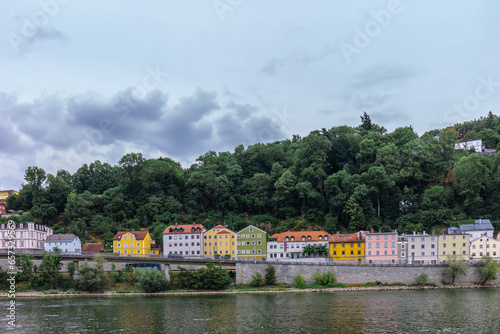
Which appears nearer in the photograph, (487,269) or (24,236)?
(487,269)

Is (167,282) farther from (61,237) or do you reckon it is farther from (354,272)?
(61,237)

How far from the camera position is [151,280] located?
64.1 meters

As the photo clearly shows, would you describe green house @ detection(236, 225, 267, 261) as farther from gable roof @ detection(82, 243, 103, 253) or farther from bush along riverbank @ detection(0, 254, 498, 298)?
gable roof @ detection(82, 243, 103, 253)

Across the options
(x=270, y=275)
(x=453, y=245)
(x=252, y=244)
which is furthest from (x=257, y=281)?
(x=453, y=245)

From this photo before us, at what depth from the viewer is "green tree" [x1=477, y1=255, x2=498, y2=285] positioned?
6512 centimetres

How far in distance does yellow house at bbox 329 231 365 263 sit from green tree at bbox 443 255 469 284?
40.0 feet

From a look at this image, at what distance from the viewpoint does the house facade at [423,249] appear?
73.6m

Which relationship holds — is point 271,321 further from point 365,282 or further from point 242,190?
point 242,190

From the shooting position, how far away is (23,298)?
6206cm

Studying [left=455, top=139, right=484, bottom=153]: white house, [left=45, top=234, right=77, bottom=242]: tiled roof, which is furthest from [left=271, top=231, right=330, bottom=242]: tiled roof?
[left=455, top=139, right=484, bottom=153]: white house

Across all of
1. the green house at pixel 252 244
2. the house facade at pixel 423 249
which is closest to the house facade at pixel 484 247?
the house facade at pixel 423 249

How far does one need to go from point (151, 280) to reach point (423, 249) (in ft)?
131

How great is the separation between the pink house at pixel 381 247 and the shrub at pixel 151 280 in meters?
30.3

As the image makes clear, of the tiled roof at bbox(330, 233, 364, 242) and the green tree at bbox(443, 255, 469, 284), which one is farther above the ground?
the tiled roof at bbox(330, 233, 364, 242)
